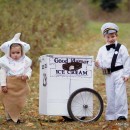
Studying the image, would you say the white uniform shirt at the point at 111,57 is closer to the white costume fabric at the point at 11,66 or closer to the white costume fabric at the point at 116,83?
the white costume fabric at the point at 116,83

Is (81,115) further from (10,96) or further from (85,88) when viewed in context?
(10,96)

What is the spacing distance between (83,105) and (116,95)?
1.80 feet

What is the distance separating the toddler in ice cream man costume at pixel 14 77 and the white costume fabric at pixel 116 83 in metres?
1.28

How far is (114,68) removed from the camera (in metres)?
10.3

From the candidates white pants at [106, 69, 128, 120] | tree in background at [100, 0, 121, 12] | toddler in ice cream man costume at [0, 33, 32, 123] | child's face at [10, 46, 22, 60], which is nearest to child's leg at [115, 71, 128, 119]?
white pants at [106, 69, 128, 120]

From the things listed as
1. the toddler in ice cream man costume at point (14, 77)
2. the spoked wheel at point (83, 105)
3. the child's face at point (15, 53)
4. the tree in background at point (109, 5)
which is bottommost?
the spoked wheel at point (83, 105)

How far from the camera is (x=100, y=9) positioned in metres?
69.4

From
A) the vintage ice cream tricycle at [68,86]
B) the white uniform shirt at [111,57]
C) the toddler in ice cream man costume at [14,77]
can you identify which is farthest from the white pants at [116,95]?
the toddler in ice cream man costume at [14,77]

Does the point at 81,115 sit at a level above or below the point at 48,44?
below

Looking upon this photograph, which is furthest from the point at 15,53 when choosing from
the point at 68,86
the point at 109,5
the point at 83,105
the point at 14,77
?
the point at 109,5

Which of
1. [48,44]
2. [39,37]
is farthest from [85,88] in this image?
[48,44]

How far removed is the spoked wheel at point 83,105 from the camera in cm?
1008

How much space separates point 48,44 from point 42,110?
1168 cm

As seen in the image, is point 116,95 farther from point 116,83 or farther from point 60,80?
point 60,80
